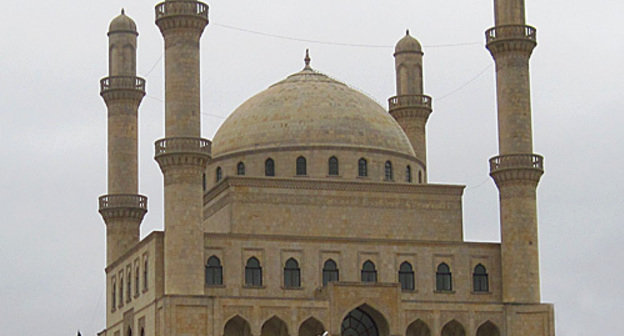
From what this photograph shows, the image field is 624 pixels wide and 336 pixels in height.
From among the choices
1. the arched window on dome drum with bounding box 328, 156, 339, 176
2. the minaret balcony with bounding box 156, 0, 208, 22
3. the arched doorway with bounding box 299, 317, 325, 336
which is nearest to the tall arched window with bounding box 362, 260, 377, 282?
the arched doorway with bounding box 299, 317, 325, 336

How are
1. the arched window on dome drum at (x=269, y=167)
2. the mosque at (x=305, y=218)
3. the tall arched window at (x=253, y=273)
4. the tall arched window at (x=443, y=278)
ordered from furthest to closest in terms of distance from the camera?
the arched window on dome drum at (x=269, y=167)
the tall arched window at (x=443, y=278)
the tall arched window at (x=253, y=273)
the mosque at (x=305, y=218)

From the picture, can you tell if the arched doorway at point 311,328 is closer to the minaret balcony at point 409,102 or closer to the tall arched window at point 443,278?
the tall arched window at point 443,278

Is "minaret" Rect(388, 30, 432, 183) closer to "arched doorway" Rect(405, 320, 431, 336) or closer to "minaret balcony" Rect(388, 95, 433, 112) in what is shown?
"minaret balcony" Rect(388, 95, 433, 112)

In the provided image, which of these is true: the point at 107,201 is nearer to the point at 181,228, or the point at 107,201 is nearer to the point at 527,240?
the point at 181,228

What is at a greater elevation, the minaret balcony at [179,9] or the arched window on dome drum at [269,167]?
the minaret balcony at [179,9]

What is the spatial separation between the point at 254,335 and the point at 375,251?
19.0 feet

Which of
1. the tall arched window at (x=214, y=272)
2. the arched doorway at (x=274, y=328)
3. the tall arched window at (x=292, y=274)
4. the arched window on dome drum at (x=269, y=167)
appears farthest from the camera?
the arched window on dome drum at (x=269, y=167)

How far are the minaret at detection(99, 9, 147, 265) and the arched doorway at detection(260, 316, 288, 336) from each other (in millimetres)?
9090

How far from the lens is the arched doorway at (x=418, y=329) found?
52.2 metres

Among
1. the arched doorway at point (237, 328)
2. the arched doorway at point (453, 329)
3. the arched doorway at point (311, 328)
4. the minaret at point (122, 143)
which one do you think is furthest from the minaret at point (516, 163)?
the minaret at point (122, 143)

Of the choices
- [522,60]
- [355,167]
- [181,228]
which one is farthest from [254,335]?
[522,60]

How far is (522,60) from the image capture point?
54094 millimetres

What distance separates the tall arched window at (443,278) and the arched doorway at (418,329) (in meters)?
1.47

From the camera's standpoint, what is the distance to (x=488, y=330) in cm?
5303
